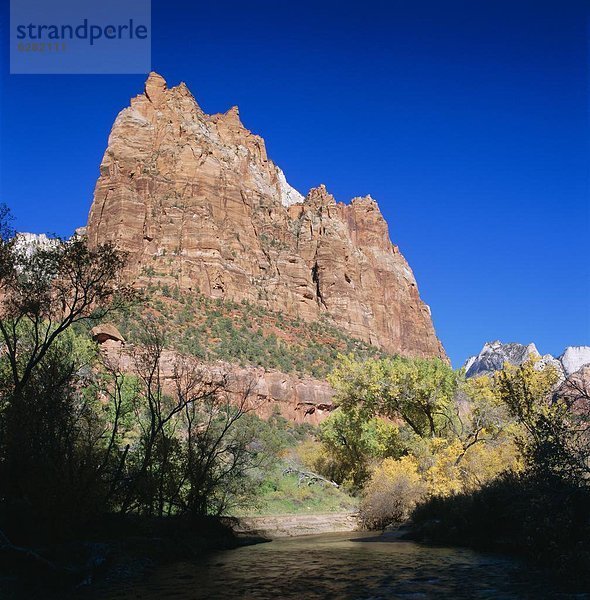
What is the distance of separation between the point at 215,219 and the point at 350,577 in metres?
75.6

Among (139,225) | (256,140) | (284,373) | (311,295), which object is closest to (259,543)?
(284,373)

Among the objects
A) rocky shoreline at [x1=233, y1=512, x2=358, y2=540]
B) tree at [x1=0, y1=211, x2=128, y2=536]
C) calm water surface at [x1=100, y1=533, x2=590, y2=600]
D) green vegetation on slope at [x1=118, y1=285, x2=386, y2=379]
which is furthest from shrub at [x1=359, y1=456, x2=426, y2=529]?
green vegetation on slope at [x1=118, y1=285, x2=386, y2=379]

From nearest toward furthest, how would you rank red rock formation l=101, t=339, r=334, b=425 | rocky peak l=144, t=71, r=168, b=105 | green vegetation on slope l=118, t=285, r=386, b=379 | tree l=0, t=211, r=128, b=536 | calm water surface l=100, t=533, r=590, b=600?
calm water surface l=100, t=533, r=590, b=600 → tree l=0, t=211, r=128, b=536 → green vegetation on slope l=118, t=285, r=386, b=379 → red rock formation l=101, t=339, r=334, b=425 → rocky peak l=144, t=71, r=168, b=105

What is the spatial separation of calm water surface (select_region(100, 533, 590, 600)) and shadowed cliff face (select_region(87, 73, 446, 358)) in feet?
196

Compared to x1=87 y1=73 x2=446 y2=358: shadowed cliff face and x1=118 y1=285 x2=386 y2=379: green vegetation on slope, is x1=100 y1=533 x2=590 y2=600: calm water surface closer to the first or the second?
x1=118 y1=285 x2=386 y2=379: green vegetation on slope

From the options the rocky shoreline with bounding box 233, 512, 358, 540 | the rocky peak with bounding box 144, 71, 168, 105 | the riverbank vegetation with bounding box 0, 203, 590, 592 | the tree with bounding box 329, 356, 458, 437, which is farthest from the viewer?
the rocky peak with bounding box 144, 71, 168, 105

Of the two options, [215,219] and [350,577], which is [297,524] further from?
[215,219]

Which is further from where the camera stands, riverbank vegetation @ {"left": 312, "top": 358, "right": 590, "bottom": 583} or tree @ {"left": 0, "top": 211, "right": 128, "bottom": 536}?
tree @ {"left": 0, "top": 211, "right": 128, "bottom": 536}

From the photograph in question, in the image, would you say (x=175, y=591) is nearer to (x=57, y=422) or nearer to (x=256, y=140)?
(x=57, y=422)

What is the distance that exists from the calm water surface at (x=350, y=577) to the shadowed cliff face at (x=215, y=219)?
59719 mm

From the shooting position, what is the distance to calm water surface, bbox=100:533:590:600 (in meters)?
11.1

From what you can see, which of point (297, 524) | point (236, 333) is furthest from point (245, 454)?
point (236, 333)

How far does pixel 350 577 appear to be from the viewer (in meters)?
13.0

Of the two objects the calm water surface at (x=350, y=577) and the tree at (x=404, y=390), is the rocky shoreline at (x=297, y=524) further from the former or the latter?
the calm water surface at (x=350, y=577)
